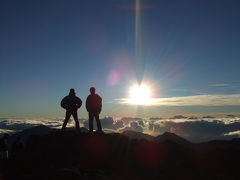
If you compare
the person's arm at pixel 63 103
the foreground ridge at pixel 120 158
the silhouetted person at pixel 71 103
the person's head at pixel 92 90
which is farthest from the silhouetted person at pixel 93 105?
the person's arm at pixel 63 103

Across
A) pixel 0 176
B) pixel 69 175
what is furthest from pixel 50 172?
pixel 0 176

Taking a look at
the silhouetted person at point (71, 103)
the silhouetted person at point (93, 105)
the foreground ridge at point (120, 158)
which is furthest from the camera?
the silhouetted person at point (93, 105)

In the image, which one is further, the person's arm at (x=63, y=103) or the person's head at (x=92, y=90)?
the person's head at (x=92, y=90)

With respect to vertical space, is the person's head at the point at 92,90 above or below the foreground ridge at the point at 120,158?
above

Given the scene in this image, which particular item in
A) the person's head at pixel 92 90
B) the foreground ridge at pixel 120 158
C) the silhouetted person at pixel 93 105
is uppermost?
the person's head at pixel 92 90

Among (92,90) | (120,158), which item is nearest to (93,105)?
(92,90)

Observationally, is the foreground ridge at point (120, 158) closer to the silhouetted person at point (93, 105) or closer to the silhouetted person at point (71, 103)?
the silhouetted person at point (93, 105)

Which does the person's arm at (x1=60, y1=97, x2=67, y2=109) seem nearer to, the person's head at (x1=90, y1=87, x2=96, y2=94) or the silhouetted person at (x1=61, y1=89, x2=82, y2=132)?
the silhouetted person at (x1=61, y1=89, x2=82, y2=132)

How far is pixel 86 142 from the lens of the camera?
97.3ft

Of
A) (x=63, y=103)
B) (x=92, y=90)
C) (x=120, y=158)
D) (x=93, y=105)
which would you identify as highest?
(x=92, y=90)

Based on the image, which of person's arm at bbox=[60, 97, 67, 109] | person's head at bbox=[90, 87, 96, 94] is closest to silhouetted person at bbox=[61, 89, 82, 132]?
person's arm at bbox=[60, 97, 67, 109]

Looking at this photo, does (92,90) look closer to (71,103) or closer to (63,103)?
(71,103)

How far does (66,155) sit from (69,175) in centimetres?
888

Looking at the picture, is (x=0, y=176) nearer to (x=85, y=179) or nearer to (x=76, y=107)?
(x=85, y=179)
